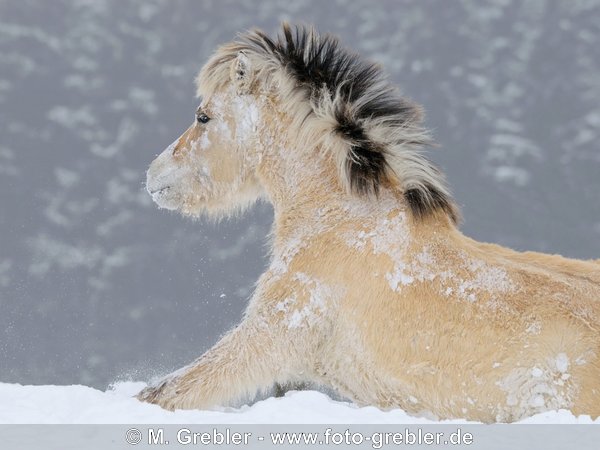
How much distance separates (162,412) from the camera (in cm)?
546

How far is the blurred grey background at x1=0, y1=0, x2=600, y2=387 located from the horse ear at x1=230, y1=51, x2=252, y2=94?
6297cm

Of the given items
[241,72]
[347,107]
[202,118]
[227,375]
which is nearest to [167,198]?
[202,118]

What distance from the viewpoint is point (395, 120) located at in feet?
23.5

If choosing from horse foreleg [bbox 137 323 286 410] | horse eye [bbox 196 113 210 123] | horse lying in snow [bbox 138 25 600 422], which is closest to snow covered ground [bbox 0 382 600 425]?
horse foreleg [bbox 137 323 286 410]

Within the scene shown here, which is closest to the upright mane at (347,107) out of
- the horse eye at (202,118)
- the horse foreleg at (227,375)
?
the horse eye at (202,118)

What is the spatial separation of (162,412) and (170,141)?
14194cm

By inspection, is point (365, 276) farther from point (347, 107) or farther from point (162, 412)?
point (162, 412)

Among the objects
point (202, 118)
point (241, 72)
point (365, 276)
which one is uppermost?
point (241, 72)

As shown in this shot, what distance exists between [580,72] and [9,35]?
94222mm

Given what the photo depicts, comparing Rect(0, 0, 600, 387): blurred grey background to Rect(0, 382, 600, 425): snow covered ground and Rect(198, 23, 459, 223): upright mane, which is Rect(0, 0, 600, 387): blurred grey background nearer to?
Rect(198, 23, 459, 223): upright mane

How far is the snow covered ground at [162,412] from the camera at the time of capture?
5.25m

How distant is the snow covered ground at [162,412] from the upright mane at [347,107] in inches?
66.7

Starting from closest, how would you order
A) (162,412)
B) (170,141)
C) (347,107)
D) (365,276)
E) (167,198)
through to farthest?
(162,412)
(365,276)
(347,107)
(167,198)
(170,141)
